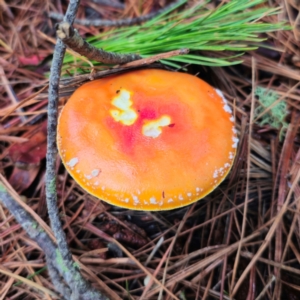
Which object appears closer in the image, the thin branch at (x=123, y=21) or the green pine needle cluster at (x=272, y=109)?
the green pine needle cluster at (x=272, y=109)

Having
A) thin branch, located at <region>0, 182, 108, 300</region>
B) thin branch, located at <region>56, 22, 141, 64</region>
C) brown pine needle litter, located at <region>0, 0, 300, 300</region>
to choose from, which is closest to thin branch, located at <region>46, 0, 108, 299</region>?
thin branch, located at <region>0, 182, 108, 300</region>

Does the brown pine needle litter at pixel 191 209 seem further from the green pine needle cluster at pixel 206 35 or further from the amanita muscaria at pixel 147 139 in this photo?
the amanita muscaria at pixel 147 139

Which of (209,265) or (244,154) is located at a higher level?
(244,154)

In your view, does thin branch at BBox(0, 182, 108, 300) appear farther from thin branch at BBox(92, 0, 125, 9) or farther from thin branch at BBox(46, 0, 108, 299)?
thin branch at BBox(92, 0, 125, 9)

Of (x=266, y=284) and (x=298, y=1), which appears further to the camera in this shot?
(x=298, y=1)

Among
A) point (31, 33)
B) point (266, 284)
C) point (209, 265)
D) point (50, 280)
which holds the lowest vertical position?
point (266, 284)

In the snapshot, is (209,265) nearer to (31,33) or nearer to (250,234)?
(250,234)

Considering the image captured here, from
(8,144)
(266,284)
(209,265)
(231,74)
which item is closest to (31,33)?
(8,144)

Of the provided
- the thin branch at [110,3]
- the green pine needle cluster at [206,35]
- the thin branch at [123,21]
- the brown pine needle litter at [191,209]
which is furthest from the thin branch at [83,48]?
the thin branch at [110,3]
